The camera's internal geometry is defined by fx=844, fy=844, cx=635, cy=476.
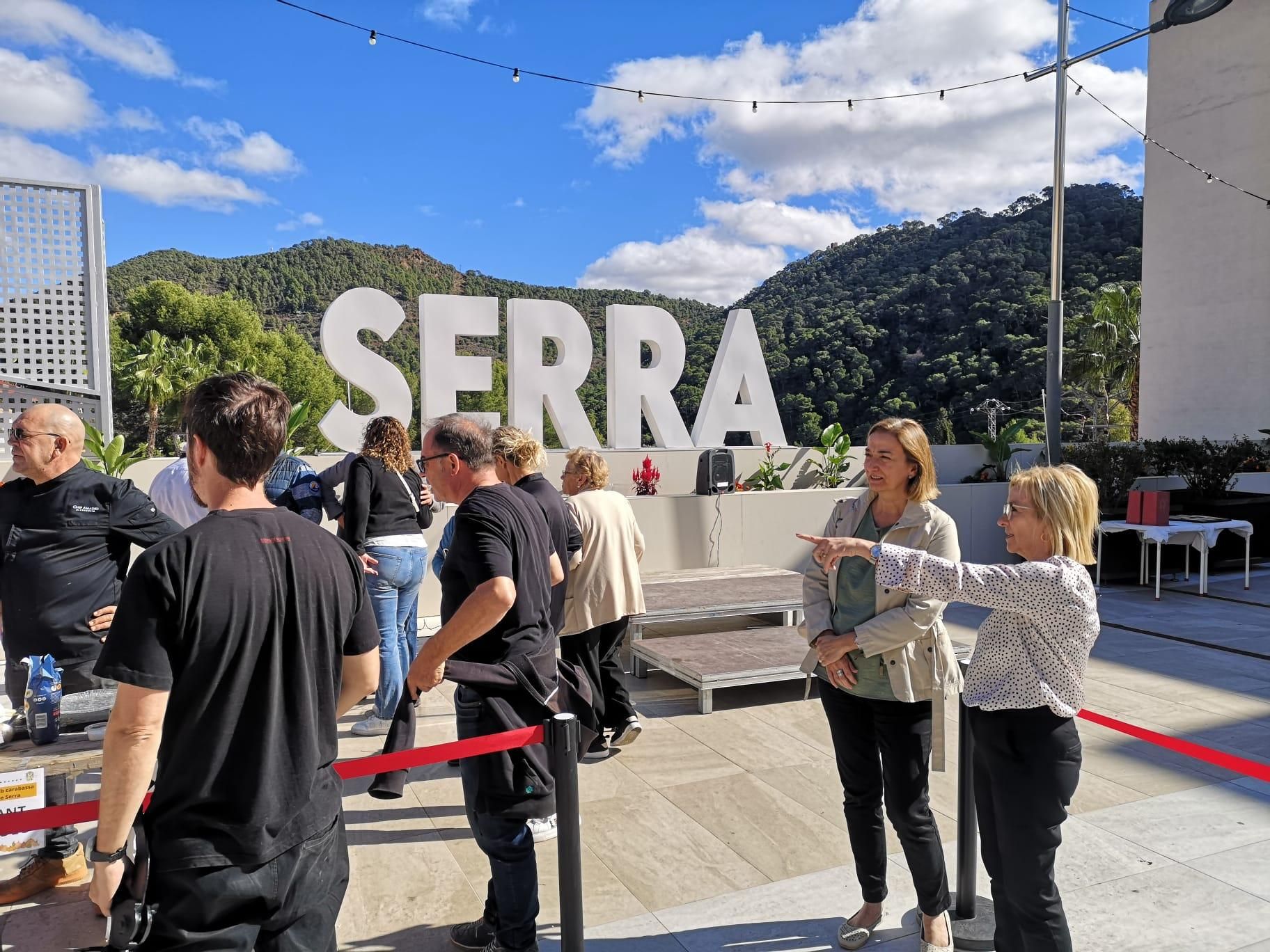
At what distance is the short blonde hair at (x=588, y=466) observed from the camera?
194 inches

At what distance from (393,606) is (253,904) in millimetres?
3285

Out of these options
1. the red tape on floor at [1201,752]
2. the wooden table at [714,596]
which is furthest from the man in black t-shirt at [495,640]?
the wooden table at [714,596]

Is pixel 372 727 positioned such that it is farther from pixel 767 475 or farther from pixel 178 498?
pixel 767 475

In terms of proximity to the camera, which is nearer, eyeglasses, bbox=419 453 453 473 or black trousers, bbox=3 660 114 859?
eyeglasses, bbox=419 453 453 473

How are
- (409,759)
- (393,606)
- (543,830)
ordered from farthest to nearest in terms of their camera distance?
(393,606) < (543,830) < (409,759)

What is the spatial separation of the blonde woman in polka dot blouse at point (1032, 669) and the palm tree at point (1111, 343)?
108 ft

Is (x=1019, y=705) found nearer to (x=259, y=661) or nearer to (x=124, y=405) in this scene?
(x=259, y=661)

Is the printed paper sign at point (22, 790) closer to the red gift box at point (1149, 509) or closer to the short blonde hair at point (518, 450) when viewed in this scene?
the short blonde hair at point (518, 450)

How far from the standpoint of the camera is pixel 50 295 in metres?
7.12

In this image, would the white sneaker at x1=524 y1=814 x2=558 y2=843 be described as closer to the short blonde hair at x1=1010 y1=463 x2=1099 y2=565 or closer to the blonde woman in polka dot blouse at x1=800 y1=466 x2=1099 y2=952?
the blonde woman in polka dot blouse at x1=800 y1=466 x2=1099 y2=952

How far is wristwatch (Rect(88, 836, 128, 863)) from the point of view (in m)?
1.63

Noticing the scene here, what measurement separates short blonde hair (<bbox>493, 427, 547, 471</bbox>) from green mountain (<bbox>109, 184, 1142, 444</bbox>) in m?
31.0

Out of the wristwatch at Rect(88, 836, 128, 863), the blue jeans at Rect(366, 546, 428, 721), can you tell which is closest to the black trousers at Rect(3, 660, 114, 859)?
the blue jeans at Rect(366, 546, 428, 721)

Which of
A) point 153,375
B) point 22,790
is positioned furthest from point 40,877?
point 153,375
